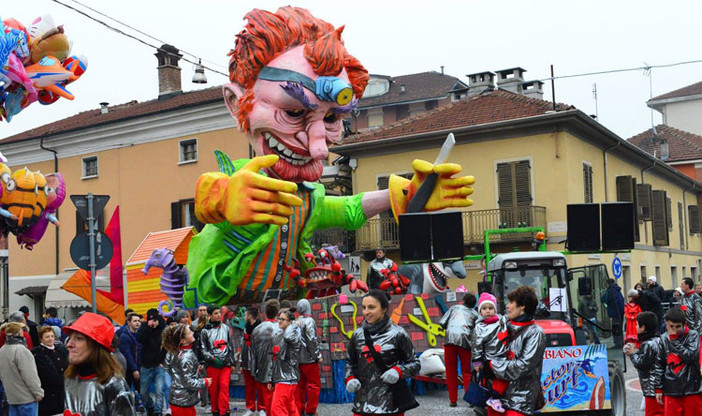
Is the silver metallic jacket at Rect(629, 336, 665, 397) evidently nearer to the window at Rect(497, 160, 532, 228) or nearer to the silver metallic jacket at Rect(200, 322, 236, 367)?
the silver metallic jacket at Rect(200, 322, 236, 367)

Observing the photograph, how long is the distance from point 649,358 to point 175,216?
24527 millimetres

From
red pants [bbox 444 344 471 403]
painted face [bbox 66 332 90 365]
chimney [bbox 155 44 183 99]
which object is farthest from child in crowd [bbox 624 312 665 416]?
chimney [bbox 155 44 183 99]

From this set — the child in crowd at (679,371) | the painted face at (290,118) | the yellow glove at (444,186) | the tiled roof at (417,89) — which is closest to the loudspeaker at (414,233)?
the yellow glove at (444,186)

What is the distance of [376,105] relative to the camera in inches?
2323

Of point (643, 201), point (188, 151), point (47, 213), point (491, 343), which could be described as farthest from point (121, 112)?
point (491, 343)

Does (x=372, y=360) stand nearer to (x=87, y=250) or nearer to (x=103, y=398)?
(x=103, y=398)

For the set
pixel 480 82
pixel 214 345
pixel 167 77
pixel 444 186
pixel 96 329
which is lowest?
pixel 214 345

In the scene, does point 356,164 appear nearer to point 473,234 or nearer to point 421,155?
point 421,155

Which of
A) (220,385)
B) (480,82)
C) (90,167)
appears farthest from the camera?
(480,82)

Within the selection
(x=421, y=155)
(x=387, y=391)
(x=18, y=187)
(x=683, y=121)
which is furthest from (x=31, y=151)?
(x=683, y=121)

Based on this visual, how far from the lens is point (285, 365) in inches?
452

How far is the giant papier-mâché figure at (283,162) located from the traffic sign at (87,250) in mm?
1258

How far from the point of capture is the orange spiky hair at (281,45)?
13180 mm

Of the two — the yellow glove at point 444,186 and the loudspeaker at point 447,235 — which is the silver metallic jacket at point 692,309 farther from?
the yellow glove at point 444,186
